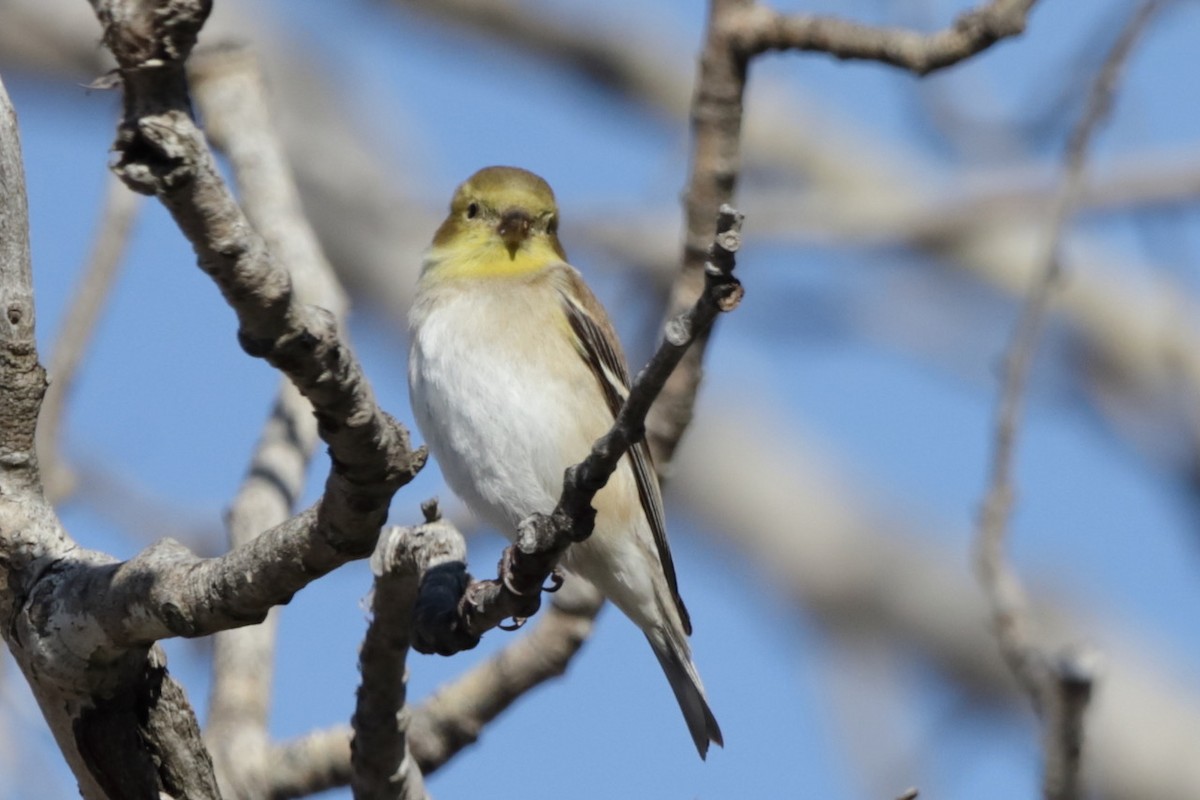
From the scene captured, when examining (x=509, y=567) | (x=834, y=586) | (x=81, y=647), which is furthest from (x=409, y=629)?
(x=834, y=586)

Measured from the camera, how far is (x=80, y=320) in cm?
441

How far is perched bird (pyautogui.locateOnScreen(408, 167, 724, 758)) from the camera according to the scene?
177 inches

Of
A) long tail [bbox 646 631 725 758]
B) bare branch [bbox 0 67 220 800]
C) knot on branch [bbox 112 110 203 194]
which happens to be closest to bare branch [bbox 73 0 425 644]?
knot on branch [bbox 112 110 203 194]

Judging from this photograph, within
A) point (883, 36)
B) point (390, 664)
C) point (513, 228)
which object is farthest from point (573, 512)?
point (513, 228)

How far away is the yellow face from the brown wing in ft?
0.63

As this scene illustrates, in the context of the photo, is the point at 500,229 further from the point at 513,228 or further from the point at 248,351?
the point at 248,351

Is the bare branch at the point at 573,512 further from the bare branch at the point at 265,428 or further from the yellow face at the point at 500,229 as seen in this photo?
the yellow face at the point at 500,229

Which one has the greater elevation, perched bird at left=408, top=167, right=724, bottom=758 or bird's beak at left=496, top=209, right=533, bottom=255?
bird's beak at left=496, top=209, right=533, bottom=255

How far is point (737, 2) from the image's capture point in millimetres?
4211

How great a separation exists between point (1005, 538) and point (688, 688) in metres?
1.23

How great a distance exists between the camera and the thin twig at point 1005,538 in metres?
2.53

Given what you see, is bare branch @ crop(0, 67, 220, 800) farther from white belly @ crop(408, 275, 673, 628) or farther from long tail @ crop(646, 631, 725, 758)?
long tail @ crop(646, 631, 725, 758)

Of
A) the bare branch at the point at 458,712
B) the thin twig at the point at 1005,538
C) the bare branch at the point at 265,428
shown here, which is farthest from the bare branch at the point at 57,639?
the thin twig at the point at 1005,538

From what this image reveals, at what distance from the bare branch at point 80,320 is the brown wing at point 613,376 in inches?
51.8
